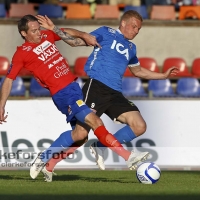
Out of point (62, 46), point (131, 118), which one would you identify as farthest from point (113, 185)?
point (62, 46)

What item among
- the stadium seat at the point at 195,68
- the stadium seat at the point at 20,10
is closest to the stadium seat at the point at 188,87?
the stadium seat at the point at 195,68

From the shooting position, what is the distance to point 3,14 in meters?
18.0

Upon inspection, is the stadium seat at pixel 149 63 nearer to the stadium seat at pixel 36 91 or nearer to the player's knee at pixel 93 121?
the stadium seat at pixel 36 91

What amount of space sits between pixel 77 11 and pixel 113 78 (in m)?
9.37

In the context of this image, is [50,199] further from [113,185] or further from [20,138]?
[20,138]

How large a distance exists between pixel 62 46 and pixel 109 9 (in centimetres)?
162

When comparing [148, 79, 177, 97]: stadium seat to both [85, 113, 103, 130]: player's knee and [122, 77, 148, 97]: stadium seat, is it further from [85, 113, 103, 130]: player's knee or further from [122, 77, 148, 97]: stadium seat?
[85, 113, 103, 130]: player's knee

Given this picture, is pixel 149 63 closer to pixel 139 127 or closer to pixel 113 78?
pixel 113 78

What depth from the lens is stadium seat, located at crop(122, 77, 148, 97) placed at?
15953 millimetres

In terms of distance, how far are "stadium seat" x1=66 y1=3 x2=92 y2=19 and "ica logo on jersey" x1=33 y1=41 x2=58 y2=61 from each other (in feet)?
30.7

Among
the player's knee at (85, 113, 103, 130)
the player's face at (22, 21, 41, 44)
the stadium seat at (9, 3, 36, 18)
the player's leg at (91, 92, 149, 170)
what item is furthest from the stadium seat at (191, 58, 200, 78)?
the player's knee at (85, 113, 103, 130)

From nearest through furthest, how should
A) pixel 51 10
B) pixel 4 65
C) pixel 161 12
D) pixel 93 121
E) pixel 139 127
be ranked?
pixel 93 121
pixel 139 127
pixel 4 65
pixel 51 10
pixel 161 12

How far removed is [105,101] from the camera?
356 inches

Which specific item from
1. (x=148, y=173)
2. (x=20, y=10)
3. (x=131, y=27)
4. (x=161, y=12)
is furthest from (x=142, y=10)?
(x=148, y=173)
